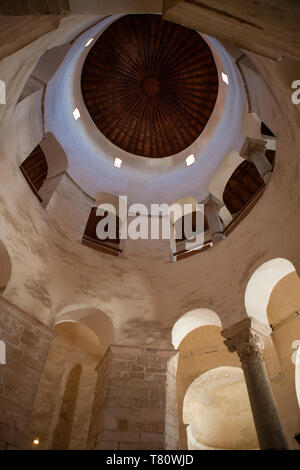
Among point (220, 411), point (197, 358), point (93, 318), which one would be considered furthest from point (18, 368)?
point (220, 411)

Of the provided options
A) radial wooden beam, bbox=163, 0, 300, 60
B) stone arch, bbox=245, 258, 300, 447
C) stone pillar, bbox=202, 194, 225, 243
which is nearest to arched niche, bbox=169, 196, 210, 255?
stone pillar, bbox=202, 194, 225, 243

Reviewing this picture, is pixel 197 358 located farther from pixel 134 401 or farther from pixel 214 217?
pixel 214 217

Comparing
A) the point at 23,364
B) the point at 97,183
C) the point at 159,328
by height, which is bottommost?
the point at 23,364

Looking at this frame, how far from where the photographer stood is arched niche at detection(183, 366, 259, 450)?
35.4 feet

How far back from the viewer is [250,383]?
689cm

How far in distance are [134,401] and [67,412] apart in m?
4.33

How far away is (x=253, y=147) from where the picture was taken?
1059 centimetres

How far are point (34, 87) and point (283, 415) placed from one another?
11.1 metres

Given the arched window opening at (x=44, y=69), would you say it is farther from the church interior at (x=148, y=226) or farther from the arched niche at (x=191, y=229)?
the arched niche at (x=191, y=229)

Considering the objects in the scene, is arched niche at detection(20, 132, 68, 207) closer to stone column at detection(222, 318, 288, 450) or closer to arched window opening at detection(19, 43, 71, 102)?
arched window opening at detection(19, 43, 71, 102)

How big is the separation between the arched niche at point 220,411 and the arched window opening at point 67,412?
3504 mm

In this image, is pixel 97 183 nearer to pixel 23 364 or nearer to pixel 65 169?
pixel 65 169

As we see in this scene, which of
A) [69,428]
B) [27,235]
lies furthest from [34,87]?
[69,428]

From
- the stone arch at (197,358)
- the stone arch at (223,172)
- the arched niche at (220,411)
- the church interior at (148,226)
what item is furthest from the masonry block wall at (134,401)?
the stone arch at (223,172)
